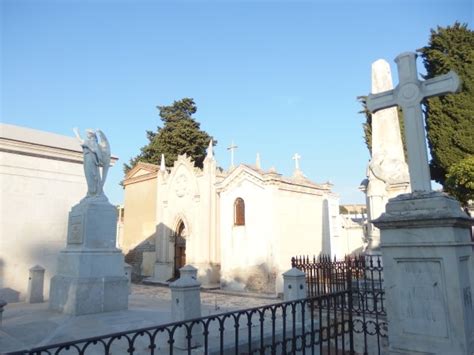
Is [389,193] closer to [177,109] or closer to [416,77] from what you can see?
[416,77]

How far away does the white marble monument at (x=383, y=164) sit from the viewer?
10.8m

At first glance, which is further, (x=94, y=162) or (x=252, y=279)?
(x=252, y=279)

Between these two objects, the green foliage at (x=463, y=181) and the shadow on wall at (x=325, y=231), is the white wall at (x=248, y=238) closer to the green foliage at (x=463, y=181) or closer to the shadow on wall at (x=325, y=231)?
the shadow on wall at (x=325, y=231)

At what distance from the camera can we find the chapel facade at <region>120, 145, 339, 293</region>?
1753 centimetres

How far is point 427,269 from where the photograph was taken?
390cm

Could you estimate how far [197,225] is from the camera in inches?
802

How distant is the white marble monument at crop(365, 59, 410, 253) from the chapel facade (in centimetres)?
647

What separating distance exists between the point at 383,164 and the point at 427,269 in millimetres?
7833

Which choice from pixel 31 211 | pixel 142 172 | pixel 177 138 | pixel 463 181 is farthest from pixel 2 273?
pixel 177 138

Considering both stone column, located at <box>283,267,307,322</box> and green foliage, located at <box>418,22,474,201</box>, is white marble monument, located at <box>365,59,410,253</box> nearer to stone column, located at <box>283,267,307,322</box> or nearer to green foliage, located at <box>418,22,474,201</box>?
stone column, located at <box>283,267,307,322</box>

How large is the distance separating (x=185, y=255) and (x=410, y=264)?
1825 cm

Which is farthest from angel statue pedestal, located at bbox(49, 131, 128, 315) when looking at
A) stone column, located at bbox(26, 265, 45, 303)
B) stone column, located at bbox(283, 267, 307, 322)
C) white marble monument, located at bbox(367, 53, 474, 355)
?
white marble monument, located at bbox(367, 53, 474, 355)

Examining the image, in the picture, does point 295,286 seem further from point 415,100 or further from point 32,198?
point 32,198

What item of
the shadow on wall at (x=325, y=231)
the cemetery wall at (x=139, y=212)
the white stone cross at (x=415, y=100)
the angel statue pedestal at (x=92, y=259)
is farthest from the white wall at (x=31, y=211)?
the shadow on wall at (x=325, y=231)
